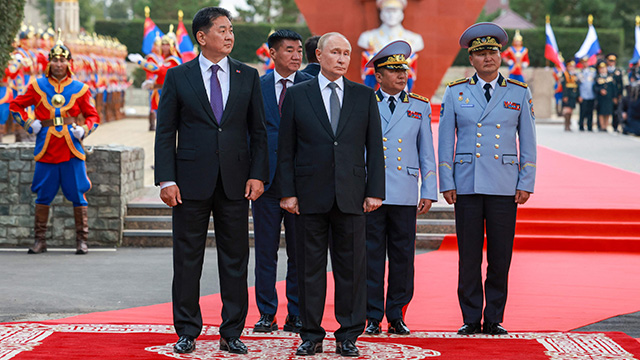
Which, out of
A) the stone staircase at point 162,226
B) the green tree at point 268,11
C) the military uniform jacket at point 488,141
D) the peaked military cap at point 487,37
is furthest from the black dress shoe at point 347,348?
the green tree at point 268,11

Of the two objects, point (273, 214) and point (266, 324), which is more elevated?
point (273, 214)

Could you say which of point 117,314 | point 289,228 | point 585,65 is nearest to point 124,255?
point 117,314

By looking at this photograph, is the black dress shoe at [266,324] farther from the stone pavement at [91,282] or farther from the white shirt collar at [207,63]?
the white shirt collar at [207,63]

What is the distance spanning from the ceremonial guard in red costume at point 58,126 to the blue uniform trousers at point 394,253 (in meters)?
3.71

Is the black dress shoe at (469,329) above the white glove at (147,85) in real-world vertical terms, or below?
below

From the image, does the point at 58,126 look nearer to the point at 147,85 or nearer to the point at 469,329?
the point at 469,329

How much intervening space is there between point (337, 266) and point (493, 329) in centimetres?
107

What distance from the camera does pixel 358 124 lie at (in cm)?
486

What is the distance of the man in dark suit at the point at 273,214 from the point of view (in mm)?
5559

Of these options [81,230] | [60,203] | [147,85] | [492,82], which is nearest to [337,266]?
[492,82]

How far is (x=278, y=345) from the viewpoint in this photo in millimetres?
4996

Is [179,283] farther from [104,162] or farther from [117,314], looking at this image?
[104,162]

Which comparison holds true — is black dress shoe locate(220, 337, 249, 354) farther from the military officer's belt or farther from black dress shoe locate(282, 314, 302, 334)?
the military officer's belt

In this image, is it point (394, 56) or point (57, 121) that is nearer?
point (394, 56)
